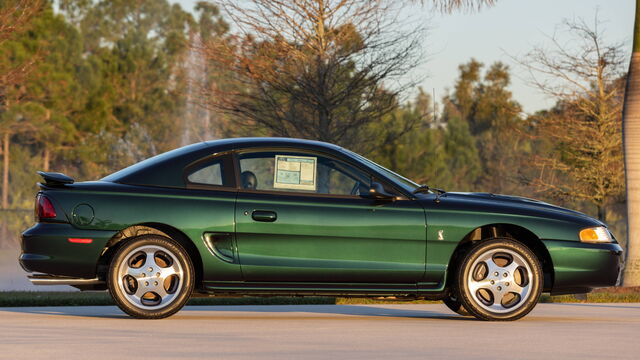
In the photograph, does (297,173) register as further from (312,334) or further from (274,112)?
(274,112)

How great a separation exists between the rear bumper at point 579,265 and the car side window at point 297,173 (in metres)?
1.67

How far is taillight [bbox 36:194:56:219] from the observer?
29.7ft

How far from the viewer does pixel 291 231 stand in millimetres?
9172

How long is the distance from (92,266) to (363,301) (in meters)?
3.79

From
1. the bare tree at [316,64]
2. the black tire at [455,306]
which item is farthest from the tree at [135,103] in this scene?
the black tire at [455,306]

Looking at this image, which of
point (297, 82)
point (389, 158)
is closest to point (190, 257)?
point (297, 82)

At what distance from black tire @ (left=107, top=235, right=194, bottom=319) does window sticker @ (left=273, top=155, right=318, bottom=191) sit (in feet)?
3.24

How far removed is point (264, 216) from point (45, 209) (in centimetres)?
172

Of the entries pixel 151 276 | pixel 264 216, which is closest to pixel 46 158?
pixel 151 276

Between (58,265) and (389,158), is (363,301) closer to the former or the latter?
(58,265)

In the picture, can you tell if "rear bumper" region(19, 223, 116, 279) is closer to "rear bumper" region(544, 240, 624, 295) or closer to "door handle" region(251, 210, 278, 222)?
"door handle" region(251, 210, 278, 222)

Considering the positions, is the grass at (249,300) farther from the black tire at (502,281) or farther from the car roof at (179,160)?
the car roof at (179,160)

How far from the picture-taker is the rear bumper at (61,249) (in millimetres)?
9023

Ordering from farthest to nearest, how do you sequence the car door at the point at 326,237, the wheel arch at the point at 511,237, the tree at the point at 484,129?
the tree at the point at 484,129
the wheel arch at the point at 511,237
the car door at the point at 326,237
